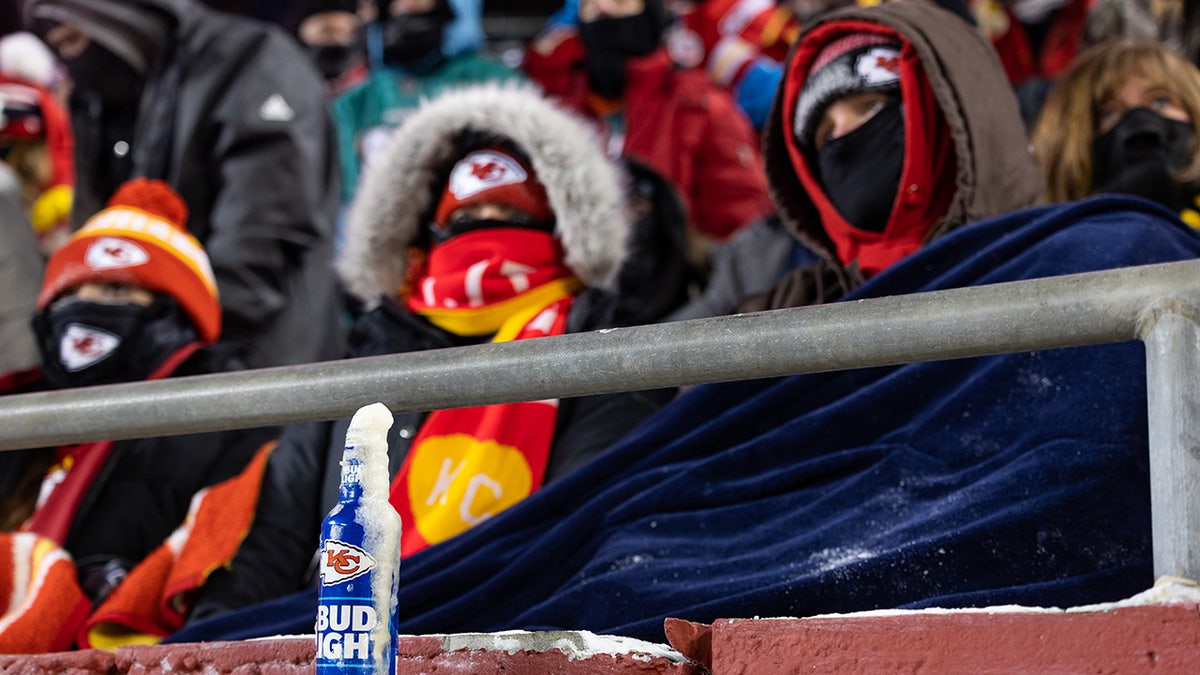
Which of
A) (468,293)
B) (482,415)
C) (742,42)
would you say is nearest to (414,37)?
(742,42)

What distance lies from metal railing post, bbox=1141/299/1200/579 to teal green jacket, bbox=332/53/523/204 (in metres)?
4.33

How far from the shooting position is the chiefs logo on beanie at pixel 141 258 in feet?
13.8

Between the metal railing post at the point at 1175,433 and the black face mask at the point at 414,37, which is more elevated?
the black face mask at the point at 414,37

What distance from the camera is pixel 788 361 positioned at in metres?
1.83

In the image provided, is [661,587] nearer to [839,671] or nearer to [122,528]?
[839,671]

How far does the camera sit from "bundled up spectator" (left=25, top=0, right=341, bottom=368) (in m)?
5.05

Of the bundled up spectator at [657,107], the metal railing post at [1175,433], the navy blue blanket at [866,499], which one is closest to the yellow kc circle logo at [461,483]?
the navy blue blanket at [866,499]

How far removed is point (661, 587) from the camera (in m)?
2.42

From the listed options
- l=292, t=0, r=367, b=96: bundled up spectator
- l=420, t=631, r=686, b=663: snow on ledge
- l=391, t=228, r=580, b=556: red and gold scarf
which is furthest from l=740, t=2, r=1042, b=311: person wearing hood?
l=292, t=0, r=367, b=96: bundled up spectator

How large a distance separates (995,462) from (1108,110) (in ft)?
6.15

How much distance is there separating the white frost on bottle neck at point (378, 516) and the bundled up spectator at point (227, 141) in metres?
3.09

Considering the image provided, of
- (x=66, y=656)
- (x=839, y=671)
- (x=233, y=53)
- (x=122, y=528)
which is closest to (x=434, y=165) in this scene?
(x=122, y=528)

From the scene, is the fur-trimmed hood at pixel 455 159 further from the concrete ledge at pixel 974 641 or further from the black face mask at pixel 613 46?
the concrete ledge at pixel 974 641

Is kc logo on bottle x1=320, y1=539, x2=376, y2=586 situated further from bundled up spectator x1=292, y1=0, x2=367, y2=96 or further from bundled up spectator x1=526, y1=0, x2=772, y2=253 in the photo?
bundled up spectator x1=292, y1=0, x2=367, y2=96
